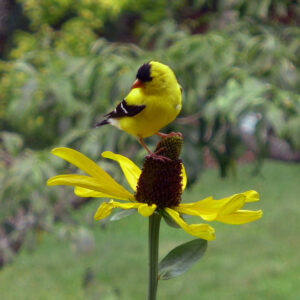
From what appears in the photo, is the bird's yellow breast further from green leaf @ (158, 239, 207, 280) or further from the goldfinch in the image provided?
green leaf @ (158, 239, 207, 280)

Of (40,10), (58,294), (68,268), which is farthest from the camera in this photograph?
(40,10)

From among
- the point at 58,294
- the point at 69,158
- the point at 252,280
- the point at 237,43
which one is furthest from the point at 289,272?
the point at 69,158

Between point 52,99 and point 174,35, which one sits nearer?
point 52,99

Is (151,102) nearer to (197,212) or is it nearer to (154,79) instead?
(154,79)

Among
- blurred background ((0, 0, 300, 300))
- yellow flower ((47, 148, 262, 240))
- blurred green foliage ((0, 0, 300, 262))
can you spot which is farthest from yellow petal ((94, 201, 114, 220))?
blurred green foliage ((0, 0, 300, 262))

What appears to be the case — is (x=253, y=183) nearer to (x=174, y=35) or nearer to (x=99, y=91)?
(x=174, y=35)

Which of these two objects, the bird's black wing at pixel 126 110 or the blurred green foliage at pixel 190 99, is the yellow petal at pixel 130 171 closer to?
the bird's black wing at pixel 126 110
